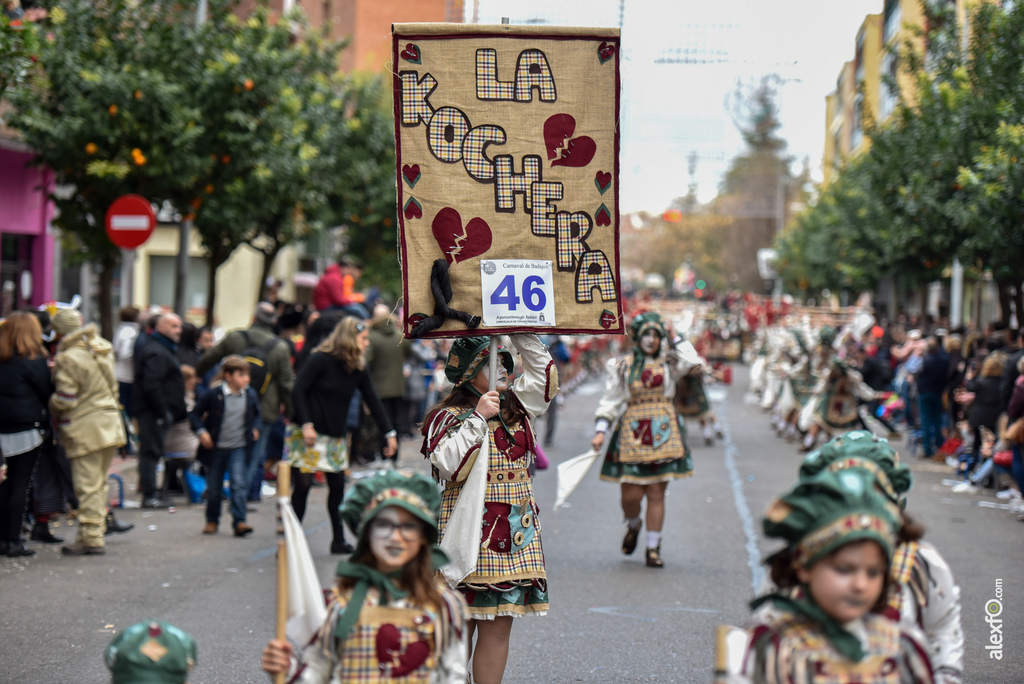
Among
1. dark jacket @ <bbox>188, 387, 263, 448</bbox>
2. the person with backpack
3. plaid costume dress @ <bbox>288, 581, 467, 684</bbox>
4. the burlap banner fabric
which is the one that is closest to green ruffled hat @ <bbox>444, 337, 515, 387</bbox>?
the burlap banner fabric

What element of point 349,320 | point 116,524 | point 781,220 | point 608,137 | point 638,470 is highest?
point 781,220

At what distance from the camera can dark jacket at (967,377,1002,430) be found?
520 inches

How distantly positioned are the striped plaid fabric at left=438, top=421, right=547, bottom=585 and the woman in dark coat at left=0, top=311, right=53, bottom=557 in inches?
191

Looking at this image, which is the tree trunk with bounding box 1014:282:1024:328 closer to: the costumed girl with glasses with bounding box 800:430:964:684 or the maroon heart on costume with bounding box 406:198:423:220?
the maroon heart on costume with bounding box 406:198:423:220

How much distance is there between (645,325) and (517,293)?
3762mm

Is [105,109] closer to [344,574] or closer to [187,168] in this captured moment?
[187,168]

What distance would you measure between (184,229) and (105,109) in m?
2.71

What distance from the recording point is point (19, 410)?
8352 mm

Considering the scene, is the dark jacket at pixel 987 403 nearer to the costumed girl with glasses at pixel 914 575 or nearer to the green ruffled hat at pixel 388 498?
the costumed girl with glasses at pixel 914 575

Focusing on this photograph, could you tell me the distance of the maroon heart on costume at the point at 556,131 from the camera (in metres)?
5.06

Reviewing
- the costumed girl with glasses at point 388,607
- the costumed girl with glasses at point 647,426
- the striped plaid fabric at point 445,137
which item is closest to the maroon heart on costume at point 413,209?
the striped plaid fabric at point 445,137

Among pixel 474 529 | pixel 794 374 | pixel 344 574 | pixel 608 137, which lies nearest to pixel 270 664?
pixel 344 574

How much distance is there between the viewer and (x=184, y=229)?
16.3 metres

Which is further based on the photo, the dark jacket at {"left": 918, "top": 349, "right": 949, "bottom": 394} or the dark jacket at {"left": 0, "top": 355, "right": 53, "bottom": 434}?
the dark jacket at {"left": 918, "top": 349, "right": 949, "bottom": 394}
